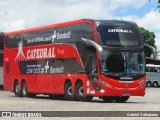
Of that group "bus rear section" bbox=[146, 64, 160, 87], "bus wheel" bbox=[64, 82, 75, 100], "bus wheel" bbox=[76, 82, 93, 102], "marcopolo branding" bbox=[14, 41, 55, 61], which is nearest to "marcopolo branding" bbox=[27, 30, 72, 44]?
"marcopolo branding" bbox=[14, 41, 55, 61]

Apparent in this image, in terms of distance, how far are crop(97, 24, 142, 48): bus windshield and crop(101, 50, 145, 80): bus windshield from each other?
41cm

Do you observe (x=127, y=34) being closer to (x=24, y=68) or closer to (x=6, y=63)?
(x=24, y=68)

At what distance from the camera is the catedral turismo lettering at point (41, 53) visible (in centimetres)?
2738

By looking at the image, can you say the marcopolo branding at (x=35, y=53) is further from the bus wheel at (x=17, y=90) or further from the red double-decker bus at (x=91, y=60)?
the bus wheel at (x=17, y=90)

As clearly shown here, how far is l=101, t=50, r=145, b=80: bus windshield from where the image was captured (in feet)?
77.4

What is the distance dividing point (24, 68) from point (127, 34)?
8.25m

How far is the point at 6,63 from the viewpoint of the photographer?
33.1 m

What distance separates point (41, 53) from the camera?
28375 millimetres

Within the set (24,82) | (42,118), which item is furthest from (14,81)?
(42,118)

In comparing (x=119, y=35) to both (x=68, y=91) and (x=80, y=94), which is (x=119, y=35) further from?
(x=68, y=91)

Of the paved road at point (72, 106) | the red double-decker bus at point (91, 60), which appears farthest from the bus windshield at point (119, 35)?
the paved road at point (72, 106)

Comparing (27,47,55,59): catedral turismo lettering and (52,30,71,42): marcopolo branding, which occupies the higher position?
(52,30,71,42): marcopolo branding

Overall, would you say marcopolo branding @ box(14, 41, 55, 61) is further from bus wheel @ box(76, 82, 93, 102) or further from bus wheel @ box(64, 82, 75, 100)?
bus wheel @ box(76, 82, 93, 102)

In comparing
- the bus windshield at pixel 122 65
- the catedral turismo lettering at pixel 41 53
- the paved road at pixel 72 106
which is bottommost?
the paved road at pixel 72 106
